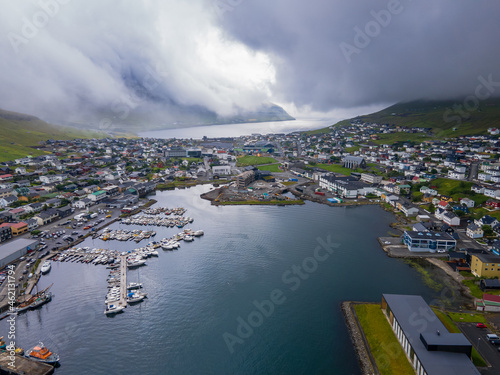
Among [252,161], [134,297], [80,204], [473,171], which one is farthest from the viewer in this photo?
[252,161]

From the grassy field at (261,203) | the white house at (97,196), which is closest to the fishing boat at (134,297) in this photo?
the grassy field at (261,203)

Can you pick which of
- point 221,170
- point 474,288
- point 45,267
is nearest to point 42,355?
point 45,267

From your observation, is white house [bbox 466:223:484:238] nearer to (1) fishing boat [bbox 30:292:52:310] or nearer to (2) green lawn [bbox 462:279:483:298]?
(2) green lawn [bbox 462:279:483:298]

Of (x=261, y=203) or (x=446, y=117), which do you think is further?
(x=446, y=117)

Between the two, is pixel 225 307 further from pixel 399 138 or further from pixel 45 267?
pixel 399 138

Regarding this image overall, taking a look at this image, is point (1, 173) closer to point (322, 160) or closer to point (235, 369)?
point (235, 369)

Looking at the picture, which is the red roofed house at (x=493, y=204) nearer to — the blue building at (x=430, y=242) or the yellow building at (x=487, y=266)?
the blue building at (x=430, y=242)

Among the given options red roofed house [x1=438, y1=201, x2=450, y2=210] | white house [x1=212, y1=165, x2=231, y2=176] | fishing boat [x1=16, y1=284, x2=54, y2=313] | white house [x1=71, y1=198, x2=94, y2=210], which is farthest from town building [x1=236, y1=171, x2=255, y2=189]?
fishing boat [x1=16, y1=284, x2=54, y2=313]
